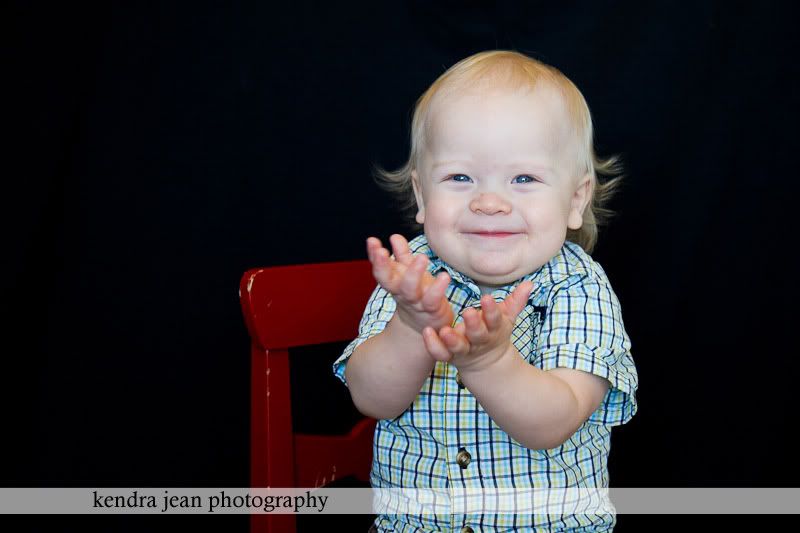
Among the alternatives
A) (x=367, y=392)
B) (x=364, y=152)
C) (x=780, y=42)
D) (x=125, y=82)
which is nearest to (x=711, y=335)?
(x=780, y=42)

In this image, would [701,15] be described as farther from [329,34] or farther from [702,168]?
[329,34]

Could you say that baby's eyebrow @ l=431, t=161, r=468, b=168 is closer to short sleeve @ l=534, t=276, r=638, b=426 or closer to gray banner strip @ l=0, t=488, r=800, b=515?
short sleeve @ l=534, t=276, r=638, b=426

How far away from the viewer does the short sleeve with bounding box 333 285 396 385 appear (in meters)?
1.12

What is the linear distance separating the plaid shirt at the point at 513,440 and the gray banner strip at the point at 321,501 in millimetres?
23

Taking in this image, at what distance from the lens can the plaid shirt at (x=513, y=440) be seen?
3.52 ft

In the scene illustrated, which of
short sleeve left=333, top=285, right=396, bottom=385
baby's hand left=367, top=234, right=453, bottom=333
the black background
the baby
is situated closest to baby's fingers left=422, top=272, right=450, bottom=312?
baby's hand left=367, top=234, right=453, bottom=333

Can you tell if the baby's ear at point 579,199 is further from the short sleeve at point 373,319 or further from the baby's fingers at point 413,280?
the baby's fingers at point 413,280

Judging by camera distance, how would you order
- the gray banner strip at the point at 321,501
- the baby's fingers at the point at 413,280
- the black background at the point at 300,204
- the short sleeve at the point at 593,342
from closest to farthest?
the baby's fingers at the point at 413,280, the short sleeve at the point at 593,342, the gray banner strip at the point at 321,501, the black background at the point at 300,204

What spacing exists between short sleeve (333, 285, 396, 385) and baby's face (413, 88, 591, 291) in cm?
10

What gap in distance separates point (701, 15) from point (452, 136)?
0.71m

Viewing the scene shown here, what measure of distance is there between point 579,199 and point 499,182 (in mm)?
149

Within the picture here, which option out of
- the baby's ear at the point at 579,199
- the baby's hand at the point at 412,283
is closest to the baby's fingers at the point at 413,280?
the baby's hand at the point at 412,283

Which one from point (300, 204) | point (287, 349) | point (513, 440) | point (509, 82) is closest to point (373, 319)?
point (287, 349)

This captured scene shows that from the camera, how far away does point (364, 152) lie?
1.68m
